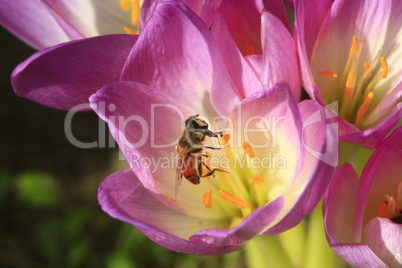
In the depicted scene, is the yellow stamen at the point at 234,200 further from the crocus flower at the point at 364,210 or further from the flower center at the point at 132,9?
the flower center at the point at 132,9

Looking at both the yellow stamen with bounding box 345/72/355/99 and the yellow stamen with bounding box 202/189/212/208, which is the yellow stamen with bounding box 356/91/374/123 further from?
the yellow stamen with bounding box 202/189/212/208

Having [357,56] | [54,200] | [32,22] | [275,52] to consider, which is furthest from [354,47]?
[54,200]

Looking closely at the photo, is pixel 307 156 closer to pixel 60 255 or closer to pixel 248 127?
pixel 248 127

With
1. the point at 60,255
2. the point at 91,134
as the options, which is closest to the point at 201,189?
the point at 60,255

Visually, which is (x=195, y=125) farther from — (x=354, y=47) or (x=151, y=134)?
(x=354, y=47)

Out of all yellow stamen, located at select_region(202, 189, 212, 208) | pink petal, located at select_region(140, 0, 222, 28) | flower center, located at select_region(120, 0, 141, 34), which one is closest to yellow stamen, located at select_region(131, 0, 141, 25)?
flower center, located at select_region(120, 0, 141, 34)
